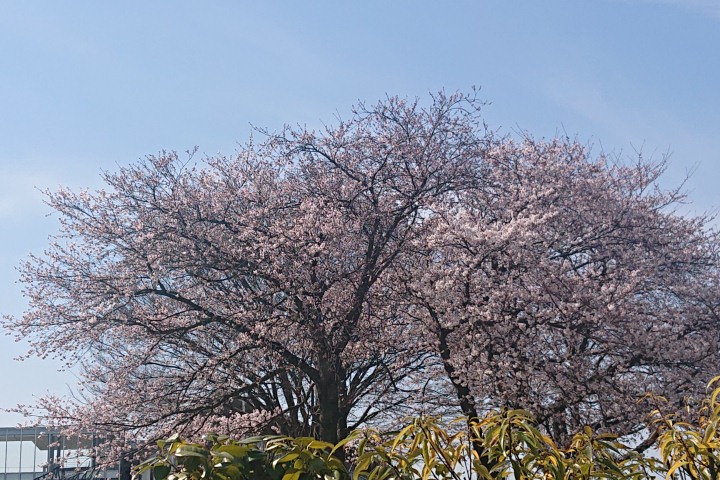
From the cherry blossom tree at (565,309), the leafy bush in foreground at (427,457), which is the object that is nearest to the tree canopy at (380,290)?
the cherry blossom tree at (565,309)

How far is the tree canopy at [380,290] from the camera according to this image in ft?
46.0

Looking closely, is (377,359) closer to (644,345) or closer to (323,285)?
(323,285)

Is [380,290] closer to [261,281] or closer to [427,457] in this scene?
[261,281]

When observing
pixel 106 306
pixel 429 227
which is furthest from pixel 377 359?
pixel 106 306

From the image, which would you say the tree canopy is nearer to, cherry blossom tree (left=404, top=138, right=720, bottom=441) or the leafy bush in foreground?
cherry blossom tree (left=404, top=138, right=720, bottom=441)

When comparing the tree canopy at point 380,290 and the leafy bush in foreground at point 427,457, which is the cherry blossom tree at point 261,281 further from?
the leafy bush in foreground at point 427,457

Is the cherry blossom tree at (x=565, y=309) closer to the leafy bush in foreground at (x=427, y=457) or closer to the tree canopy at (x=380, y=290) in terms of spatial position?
the tree canopy at (x=380, y=290)

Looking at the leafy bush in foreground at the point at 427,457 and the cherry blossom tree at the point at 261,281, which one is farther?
the cherry blossom tree at the point at 261,281

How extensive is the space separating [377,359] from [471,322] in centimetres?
269

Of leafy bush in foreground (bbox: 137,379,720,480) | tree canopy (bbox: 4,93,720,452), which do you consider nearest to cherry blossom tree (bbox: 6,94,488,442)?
tree canopy (bbox: 4,93,720,452)

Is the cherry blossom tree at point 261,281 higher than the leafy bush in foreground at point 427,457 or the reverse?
higher

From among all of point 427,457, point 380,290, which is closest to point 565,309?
point 380,290

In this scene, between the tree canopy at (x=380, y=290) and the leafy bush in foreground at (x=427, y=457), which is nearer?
the leafy bush in foreground at (x=427, y=457)

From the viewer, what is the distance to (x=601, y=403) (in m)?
14.1
